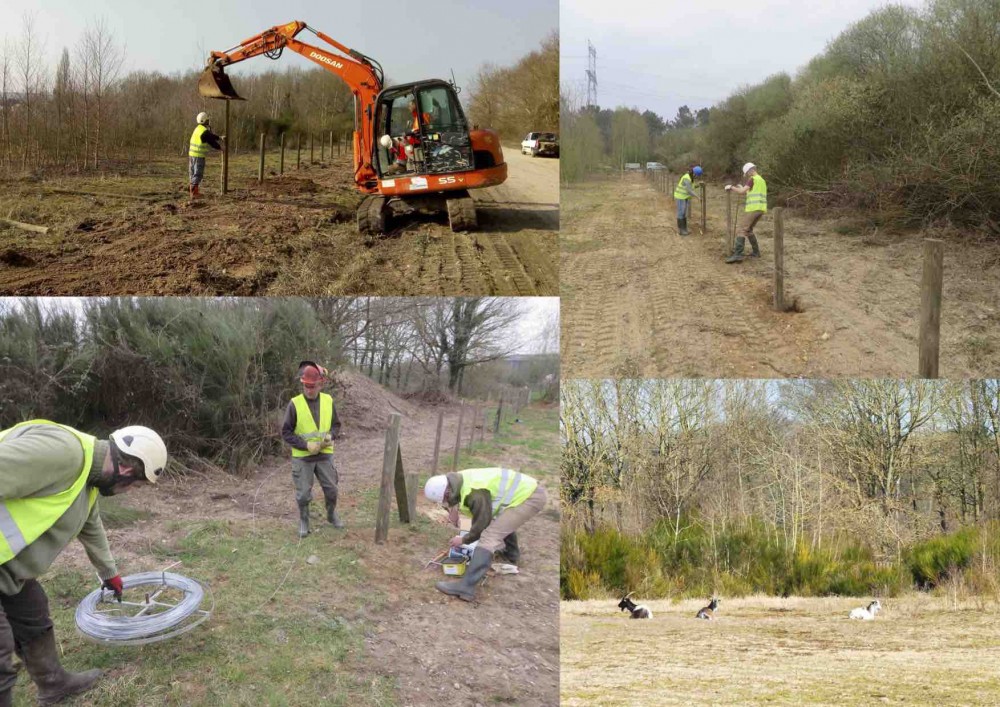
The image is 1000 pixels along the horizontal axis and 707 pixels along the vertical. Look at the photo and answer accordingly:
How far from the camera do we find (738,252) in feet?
27.0

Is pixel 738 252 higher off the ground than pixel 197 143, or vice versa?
pixel 197 143

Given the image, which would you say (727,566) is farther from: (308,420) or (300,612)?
(308,420)

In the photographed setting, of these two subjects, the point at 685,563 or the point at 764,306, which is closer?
the point at 685,563

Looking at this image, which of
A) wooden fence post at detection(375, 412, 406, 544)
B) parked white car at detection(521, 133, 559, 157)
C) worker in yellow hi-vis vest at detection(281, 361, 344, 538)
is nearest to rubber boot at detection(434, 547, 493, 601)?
wooden fence post at detection(375, 412, 406, 544)

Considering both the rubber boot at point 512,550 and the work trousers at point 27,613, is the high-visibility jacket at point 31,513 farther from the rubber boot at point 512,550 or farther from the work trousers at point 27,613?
the rubber boot at point 512,550

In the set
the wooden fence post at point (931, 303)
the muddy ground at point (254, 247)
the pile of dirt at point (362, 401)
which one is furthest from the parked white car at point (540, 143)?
the wooden fence post at point (931, 303)

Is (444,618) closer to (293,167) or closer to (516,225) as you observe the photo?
(516,225)

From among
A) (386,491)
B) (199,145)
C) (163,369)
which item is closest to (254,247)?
(163,369)

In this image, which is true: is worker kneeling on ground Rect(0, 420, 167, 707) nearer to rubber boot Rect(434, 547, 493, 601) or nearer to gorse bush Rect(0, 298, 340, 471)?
rubber boot Rect(434, 547, 493, 601)

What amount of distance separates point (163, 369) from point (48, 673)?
10.1ft

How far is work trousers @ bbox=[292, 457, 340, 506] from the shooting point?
4703mm

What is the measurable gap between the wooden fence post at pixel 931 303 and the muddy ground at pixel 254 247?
2.83 meters

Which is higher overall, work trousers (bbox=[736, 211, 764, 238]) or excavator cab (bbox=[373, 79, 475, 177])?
excavator cab (bbox=[373, 79, 475, 177])

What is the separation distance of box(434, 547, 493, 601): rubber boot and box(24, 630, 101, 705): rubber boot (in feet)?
6.17
